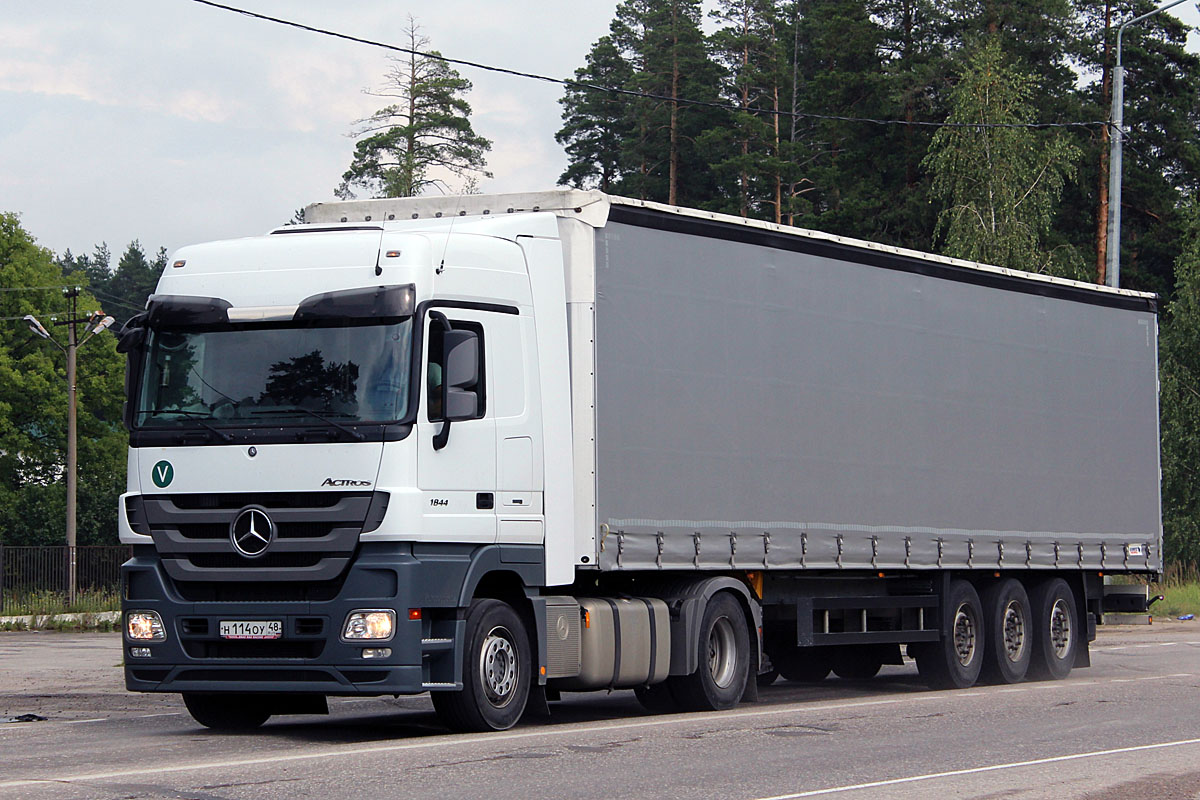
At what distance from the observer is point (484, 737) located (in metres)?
12.1

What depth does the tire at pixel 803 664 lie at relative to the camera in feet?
59.1

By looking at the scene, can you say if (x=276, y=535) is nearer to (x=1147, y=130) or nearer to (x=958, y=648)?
(x=958, y=648)

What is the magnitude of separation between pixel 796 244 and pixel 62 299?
2460 inches

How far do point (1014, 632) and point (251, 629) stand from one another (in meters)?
9.56

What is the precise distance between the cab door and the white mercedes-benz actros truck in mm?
20

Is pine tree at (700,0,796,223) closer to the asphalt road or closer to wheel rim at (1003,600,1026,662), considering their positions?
wheel rim at (1003,600,1026,662)

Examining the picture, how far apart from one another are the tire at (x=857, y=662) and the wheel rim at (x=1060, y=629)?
80.7 inches

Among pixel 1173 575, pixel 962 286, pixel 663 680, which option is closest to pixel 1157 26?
pixel 1173 575

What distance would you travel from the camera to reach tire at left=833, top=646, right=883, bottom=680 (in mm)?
18516

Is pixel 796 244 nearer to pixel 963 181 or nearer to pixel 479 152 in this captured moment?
pixel 963 181

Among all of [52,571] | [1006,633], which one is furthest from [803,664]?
[52,571]

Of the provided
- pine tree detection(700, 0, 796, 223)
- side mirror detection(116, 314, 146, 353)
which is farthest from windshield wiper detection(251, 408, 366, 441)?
pine tree detection(700, 0, 796, 223)

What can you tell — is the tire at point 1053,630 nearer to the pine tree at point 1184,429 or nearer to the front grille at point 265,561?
the front grille at point 265,561

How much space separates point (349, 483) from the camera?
1173 cm
